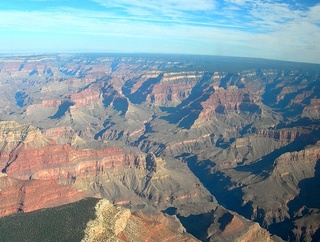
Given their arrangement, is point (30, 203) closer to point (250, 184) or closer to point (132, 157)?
point (132, 157)

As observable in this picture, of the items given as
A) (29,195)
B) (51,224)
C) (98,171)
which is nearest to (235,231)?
(51,224)

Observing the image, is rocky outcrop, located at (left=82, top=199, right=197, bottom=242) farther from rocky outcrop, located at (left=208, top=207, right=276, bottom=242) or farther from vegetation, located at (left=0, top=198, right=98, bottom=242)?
rocky outcrop, located at (left=208, top=207, right=276, bottom=242)

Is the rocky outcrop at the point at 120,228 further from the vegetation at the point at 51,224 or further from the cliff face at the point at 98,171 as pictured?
the cliff face at the point at 98,171

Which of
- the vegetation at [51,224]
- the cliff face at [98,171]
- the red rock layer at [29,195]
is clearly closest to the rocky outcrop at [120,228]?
the vegetation at [51,224]

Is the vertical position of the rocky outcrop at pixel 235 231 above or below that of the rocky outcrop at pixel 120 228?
below

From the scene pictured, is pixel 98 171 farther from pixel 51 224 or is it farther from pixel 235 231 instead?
pixel 51 224

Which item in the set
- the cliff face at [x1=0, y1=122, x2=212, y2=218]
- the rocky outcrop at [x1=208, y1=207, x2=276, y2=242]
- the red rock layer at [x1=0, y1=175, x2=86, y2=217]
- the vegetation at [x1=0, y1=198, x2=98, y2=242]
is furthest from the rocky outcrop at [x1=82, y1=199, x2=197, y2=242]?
the cliff face at [x1=0, y1=122, x2=212, y2=218]

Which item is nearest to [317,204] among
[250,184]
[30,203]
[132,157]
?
[250,184]

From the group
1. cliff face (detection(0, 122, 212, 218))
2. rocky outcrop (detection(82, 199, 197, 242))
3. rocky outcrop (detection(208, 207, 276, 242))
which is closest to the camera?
rocky outcrop (detection(82, 199, 197, 242))
